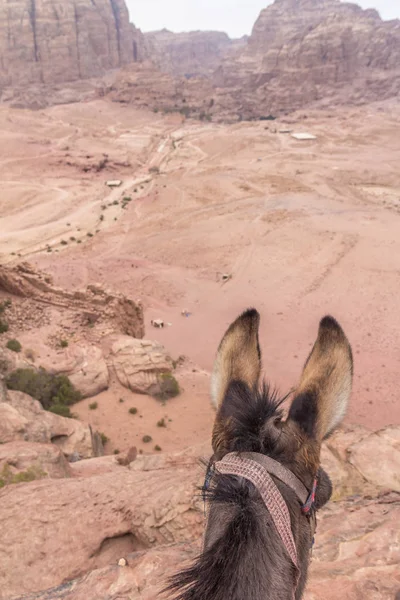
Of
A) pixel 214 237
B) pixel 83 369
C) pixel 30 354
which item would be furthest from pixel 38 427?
pixel 214 237

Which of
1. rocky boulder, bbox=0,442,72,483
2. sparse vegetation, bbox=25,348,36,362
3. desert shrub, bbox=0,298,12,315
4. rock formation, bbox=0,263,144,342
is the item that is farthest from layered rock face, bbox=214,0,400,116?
rocky boulder, bbox=0,442,72,483

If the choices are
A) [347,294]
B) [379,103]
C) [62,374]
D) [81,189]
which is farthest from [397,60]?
[62,374]

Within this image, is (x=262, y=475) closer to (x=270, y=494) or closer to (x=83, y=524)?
(x=270, y=494)

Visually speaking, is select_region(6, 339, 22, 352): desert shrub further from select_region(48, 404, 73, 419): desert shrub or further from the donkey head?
the donkey head

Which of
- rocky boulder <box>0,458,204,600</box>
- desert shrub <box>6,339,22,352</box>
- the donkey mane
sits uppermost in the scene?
the donkey mane

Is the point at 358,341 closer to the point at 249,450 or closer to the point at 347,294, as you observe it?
the point at 347,294

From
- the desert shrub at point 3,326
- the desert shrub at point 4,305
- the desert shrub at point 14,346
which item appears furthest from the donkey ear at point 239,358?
the desert shrub at point 4,305
